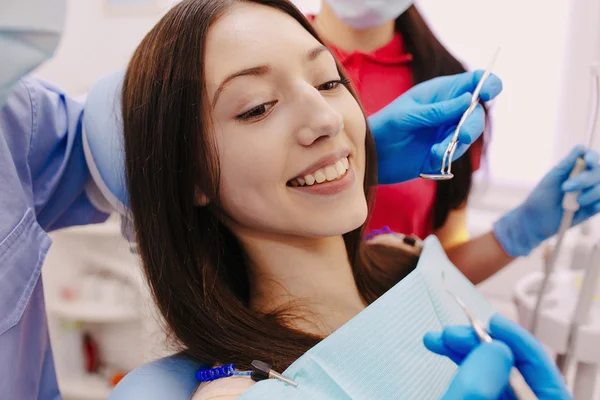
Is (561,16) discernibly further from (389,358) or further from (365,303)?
(389,358)

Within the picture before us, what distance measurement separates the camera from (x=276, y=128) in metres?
0.85

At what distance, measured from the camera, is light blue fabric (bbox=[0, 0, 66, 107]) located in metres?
0.61

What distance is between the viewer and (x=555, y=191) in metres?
1.20

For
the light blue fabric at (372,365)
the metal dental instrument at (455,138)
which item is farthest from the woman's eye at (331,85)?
the light blue fabric at (372,365)

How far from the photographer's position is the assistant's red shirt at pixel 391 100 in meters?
1.42

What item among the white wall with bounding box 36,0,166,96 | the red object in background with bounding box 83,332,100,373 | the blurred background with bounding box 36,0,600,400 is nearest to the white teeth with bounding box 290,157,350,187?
the blurred background with bounding box 36,0,600,400

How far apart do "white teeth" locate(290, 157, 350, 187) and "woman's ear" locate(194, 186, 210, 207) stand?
16cm

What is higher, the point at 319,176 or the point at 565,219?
the point at 319,176

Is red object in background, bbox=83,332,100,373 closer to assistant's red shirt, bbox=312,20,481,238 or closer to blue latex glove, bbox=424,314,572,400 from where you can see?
assistant's red shirt, bbox=312,20,481,238

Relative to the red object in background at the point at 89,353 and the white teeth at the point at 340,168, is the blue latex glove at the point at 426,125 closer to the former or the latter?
the white teeth at the point at 340,168

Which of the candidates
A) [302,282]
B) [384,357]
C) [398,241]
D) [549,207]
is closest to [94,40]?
[398,241]

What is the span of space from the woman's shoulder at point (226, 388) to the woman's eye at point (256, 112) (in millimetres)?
383

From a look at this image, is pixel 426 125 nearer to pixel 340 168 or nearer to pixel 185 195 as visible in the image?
pixel 340 168

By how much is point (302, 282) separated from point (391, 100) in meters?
0.68
